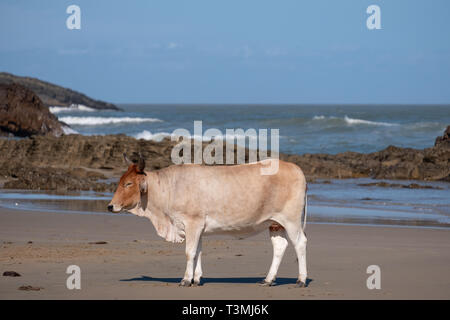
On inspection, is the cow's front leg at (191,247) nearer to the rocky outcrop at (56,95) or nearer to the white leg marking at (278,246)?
the white leg marking at (278,246)

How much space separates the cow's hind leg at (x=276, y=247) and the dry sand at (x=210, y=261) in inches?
7.7

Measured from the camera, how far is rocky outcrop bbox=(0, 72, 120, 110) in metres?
156

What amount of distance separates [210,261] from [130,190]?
257 centimetres

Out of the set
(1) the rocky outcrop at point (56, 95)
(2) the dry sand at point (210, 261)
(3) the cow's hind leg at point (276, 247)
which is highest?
(1) the rocky outcrop at point (56, 95)

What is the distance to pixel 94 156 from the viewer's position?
97.7ft

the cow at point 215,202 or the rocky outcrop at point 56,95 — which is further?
the rocky outcrop at point 56,95

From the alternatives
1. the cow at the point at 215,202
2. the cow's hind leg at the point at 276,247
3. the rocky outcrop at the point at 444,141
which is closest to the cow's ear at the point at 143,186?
the cow at the point at 215,202

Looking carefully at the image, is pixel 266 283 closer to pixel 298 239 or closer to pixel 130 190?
pixel 298 239

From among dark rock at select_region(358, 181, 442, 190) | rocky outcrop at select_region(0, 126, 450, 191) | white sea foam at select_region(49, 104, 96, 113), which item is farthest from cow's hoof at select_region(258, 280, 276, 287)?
white sea foam at select_region(49, 104, 96, 113)

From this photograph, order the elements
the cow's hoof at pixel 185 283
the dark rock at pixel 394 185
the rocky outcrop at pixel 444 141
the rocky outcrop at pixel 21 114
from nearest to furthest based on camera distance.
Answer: the cow's hoof at pixel 185 283
the dark rock at pixel 394 185
the rocky outcrop at pixel 444 141
the rocky outcrop at pixel 21 114

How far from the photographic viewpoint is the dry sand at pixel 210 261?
9.54 m

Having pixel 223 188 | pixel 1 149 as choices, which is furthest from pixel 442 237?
pixel 1 149

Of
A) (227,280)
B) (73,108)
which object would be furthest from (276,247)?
(73,108)

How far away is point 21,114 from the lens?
3869cm
